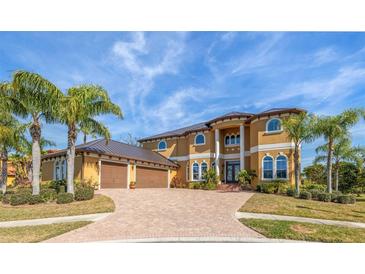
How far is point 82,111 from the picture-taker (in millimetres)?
13859

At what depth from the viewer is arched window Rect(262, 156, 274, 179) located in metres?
19.7

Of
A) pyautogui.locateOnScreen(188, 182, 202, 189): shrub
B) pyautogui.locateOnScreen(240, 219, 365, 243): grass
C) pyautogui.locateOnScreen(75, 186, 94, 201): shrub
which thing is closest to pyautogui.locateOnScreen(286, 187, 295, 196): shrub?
pyautogui.locateOnScreen(240, 219, 365, 243): grass

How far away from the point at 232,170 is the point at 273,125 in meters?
6.44

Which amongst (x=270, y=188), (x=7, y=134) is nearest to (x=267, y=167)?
(x=270, y=188)

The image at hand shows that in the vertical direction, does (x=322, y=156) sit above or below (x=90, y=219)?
above

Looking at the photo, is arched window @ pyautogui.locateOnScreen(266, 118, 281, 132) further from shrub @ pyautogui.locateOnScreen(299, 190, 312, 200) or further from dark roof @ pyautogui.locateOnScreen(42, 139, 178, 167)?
dark roof @ pyautogui.locateOnScreen(42, 139, 178, 167)

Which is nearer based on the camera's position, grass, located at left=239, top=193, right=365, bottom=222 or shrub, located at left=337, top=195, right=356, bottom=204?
grass, located at left=239, top=193, right=365, bottom=222

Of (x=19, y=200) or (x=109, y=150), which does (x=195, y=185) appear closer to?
(x=109, y=150)

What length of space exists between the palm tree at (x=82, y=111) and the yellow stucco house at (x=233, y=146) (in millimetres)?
11397

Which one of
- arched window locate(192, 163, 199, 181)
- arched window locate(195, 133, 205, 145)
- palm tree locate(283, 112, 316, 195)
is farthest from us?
arched window locate(195, 133, 205, 145)
